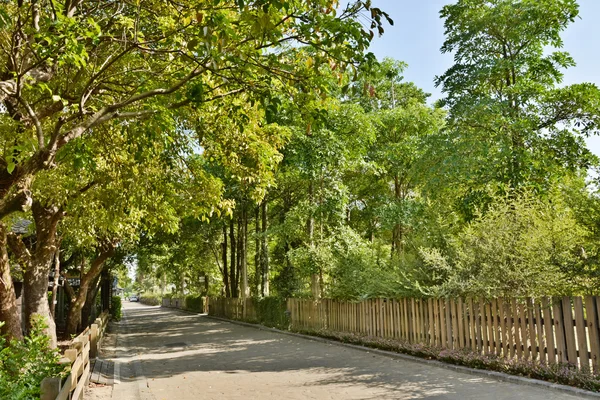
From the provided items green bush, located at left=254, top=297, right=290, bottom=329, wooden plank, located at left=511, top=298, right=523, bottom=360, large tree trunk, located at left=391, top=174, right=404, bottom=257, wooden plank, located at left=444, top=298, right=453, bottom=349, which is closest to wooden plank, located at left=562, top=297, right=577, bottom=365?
wooden plank, located at left=511, top=298, right=523, bottom=360

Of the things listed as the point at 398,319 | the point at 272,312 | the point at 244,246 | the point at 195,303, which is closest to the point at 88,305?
the point at 244,246

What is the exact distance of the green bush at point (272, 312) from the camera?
2332cm

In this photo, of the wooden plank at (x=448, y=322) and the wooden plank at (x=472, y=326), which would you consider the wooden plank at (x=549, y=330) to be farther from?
the wooden plank at (x=448, y=322)

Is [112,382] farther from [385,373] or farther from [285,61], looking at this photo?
[285,61]

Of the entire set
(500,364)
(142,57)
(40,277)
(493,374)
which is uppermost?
(142,57)

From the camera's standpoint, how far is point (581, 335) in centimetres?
863

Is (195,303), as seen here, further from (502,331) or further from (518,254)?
(518,254)

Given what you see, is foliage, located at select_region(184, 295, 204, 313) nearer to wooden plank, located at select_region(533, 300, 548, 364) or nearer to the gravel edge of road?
the gravel edge of road

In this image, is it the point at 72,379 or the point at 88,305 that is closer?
the point at 72,379

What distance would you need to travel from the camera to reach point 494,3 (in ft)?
57.7

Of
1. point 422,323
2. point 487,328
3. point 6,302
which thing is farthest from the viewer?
point 422,323

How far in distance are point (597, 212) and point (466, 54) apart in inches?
432

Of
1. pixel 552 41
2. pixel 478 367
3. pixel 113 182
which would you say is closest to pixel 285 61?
pixel 113 182

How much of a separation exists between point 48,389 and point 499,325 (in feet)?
29.5
